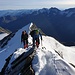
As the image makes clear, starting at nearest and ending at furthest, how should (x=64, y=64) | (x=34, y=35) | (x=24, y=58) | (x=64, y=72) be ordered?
(x=64, y=72) → (x=64, y=64) → (x=24, y=58) → (x=34, y=35)

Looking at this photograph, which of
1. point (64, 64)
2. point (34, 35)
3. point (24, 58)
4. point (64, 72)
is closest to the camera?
point (64, 72)

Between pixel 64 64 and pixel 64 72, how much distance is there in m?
1.53

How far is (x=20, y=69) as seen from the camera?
22.4 meters

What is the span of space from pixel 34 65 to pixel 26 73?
1.29 m

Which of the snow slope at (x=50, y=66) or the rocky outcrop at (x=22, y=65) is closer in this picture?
the snow slope at (x=50, y=66)

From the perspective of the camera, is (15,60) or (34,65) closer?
(34,65)

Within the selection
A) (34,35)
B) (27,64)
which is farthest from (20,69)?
(34,35)

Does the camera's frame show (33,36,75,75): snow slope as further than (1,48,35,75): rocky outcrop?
No

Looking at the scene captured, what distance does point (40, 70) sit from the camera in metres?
20.9

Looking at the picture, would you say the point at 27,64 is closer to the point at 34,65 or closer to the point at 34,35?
the point at 34,65

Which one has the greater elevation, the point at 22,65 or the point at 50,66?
the point at 50,66

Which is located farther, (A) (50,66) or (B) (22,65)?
(B) (22,65)

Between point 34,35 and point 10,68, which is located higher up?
point 34,35

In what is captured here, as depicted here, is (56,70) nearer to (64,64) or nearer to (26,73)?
(64,64)
